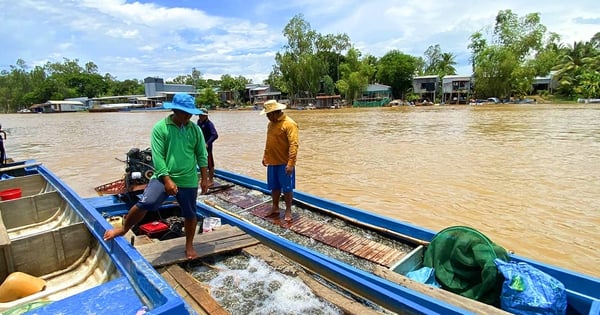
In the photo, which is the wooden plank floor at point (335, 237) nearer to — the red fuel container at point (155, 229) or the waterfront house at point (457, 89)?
the red fuel container at point (155, 229)

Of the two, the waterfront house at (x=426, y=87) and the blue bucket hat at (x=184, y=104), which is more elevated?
the waterfront house at (x=426, y=87)

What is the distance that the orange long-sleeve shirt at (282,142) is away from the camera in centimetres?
449

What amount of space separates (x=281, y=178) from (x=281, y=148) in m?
0.42

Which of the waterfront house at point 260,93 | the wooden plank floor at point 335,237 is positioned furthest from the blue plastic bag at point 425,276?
the waterfront house at point 260,93

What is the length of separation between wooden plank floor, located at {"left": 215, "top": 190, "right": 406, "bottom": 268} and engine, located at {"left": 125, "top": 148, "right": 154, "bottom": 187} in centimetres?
147

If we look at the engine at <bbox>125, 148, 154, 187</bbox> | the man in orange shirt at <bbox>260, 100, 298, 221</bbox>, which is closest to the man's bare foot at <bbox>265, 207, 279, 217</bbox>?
the man in orange shirt at <bbox>260, 100, 298, 221</bbox>

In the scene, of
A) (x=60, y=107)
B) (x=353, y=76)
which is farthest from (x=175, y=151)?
(x=60, y=107)

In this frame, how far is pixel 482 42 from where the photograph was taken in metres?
54.3

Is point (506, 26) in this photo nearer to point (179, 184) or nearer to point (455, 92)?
point (455, 92)

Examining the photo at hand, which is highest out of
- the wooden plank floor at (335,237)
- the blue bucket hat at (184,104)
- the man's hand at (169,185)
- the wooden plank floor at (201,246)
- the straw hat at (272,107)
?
the blue bucket hat at (184,104)

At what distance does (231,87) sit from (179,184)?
251ft

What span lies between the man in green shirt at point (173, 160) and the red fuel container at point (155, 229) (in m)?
1.18

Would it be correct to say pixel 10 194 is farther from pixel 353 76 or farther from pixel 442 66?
pixel 442 66

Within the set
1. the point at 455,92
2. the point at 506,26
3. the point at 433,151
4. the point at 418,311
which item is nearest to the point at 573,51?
the point at 506,26
